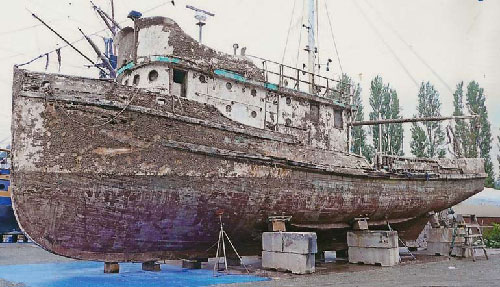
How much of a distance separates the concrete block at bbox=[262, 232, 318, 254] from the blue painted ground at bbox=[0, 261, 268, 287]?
104 cm

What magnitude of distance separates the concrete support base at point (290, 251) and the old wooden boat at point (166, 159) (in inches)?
26.9

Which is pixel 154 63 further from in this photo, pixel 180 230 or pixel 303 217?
pixel 303 217

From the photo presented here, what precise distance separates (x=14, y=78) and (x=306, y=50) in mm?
9836

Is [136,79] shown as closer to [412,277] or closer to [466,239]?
[412,277]

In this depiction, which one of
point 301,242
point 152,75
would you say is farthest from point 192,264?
point 152,75

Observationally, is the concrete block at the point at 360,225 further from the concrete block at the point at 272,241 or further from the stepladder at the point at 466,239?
the stepladder at the point at 466,239

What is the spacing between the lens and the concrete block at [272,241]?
9617 millimetres

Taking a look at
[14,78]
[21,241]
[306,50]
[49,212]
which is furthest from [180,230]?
[21,241]

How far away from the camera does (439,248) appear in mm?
14555

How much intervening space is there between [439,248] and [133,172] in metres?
10.7

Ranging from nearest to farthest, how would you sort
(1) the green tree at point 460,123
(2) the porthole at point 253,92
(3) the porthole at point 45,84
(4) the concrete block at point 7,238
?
(3) the porthole at point 45,84, (2) the porthole at point 253,92, (4) the concrete block at point 7,238, (1) the green tree at point 460,123

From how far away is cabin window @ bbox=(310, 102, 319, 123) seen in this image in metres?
13.1

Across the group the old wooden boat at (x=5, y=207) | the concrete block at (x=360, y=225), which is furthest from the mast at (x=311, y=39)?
the old wooden boat at (x=5, y=207)

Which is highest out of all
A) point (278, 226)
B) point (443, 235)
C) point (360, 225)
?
point (278, 226)
